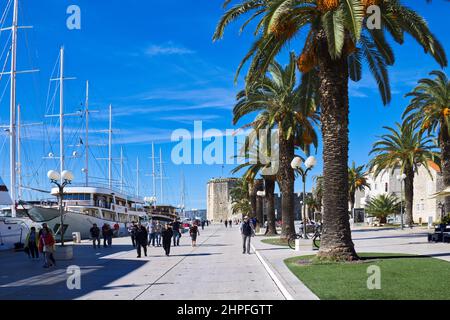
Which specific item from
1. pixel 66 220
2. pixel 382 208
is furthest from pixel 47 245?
pixel 382 208

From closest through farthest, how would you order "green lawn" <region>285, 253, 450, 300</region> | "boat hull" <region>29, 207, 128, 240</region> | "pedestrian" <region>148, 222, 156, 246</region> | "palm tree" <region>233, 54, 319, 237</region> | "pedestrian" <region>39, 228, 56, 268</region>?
"green lawn" <region>285, 253, 450, 300</region> → "pedestrian" <region>39, 228, 56, 268</region> → "palm tree" <region>233, 54, 319, 237</region> → "pedestrian" <region>148, 222, 156, 246</region> → "boat hull" <region>29, 207, 128, 240</region>

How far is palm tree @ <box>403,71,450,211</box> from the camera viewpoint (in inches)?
1340

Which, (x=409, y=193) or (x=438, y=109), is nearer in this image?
(x=438, y=109)

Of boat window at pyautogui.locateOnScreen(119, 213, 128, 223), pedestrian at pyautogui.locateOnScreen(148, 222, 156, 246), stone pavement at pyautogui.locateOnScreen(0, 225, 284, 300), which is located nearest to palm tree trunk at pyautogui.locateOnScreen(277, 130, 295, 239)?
pedestrian at pyautogui.locateOnScreen(148, 222, 156, 246)

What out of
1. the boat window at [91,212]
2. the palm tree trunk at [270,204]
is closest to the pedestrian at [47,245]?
the palm tree trunk at [270,204]

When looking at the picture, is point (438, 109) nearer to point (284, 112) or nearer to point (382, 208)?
point (284, 112)

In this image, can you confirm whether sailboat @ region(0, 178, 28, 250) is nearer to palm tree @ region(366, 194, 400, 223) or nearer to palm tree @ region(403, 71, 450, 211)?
palm tree @ region(403, 71, 450, 211)

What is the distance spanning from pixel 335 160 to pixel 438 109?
19948mm

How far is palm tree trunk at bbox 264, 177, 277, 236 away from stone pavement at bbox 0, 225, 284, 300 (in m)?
20.0

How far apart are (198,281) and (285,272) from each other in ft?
8.06

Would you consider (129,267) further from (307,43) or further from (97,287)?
(307,43)

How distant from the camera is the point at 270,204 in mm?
41719
